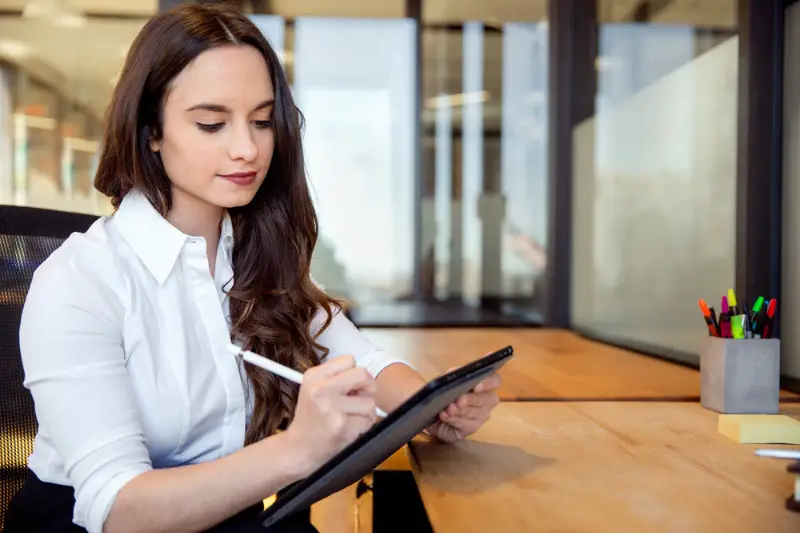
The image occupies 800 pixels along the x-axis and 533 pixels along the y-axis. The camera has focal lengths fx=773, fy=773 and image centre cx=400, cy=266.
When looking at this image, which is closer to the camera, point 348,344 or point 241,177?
point 241,177

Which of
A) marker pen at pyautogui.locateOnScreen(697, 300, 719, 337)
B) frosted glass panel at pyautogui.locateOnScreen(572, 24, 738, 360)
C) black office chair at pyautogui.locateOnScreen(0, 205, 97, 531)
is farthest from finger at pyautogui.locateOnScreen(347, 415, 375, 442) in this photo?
frosted glass panel at pyautogui.locateOnScreen(572, 24, 738, 360)

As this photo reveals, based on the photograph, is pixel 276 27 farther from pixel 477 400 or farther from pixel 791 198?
pixel 477 400

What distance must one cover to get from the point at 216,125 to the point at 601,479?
62 centimetres

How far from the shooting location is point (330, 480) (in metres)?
0.70

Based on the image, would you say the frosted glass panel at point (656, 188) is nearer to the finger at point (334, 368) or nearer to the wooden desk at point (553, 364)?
the wooden desk at point (553, 364)

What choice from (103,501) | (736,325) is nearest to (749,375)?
(736,325)

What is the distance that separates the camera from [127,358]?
2.94ft

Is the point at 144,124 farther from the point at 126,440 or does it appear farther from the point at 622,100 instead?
the point at 622,100

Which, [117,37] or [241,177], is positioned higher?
[117,37]

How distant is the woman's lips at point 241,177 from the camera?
1.00 metres

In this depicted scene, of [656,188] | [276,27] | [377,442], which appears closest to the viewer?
[377,442]

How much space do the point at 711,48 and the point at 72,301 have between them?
1640mm

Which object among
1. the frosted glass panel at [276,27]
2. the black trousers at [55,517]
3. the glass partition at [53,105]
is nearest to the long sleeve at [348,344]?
the black trousers at [55,517]

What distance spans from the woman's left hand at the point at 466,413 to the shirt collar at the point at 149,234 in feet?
1.27
